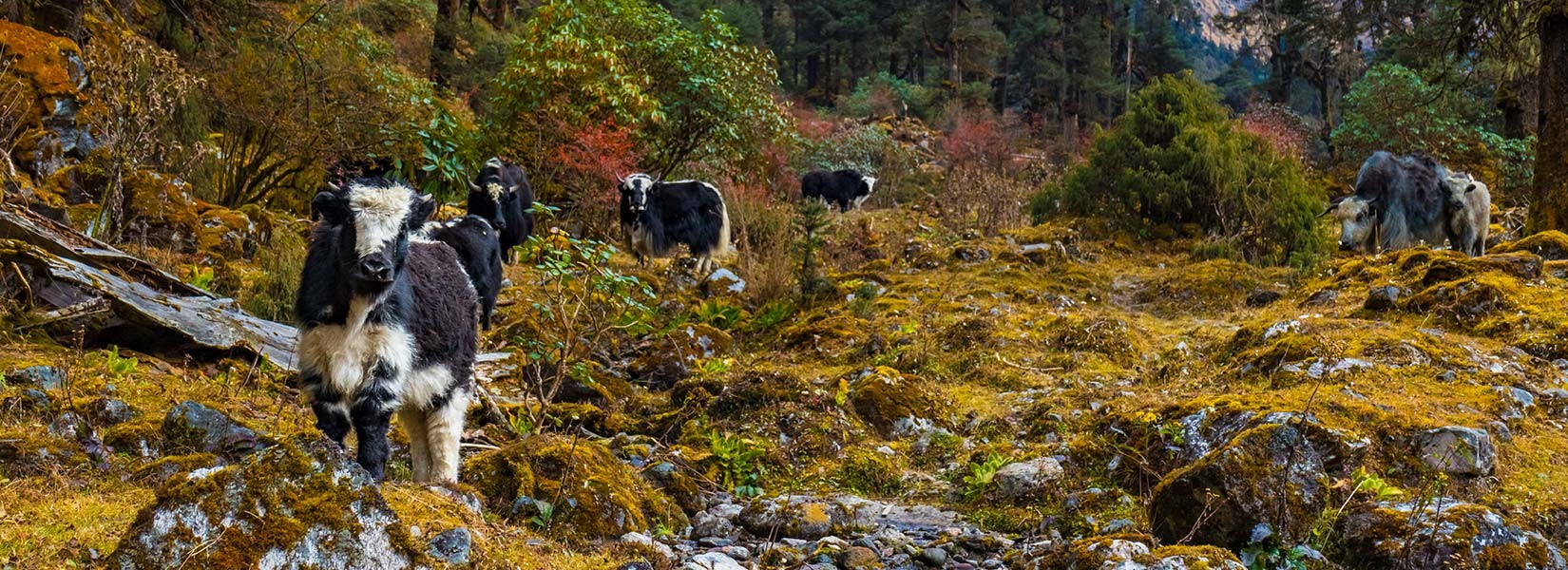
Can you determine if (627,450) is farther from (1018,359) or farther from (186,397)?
(1018,359)

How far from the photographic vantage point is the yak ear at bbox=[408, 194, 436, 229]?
4.41 metres

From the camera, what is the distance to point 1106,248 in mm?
12914

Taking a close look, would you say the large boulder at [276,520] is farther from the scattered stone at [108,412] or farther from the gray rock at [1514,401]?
the gray rock at [1514,401]

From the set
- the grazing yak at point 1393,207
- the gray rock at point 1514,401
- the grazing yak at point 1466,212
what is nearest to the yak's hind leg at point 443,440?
the gray rock at point 1514,401

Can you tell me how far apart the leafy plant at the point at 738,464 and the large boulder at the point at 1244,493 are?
84.5 inches

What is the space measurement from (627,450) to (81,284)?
11.5 ft

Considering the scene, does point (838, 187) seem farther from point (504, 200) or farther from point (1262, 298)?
point (1262, 298)

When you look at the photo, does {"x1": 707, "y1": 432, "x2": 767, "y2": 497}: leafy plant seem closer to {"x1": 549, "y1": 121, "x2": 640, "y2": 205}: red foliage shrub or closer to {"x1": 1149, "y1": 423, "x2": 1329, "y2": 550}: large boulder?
{"x1": 1149, "y1": 423, "x2": 1329, "y2": 550}: large boulder

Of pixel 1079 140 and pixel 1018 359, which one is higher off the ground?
pixel 1018 359

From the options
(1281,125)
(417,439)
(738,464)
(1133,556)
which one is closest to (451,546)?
Result: (417,439)

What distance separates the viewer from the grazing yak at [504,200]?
11.5 m

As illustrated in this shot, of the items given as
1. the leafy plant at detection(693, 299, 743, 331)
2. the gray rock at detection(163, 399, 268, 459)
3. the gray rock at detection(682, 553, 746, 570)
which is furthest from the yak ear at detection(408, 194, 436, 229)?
the leafy plant at detection(693, 299, 743, 331)

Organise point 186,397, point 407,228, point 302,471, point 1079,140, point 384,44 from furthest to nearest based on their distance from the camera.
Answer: point 1079,140
point 384,44
point 186,397
point 407,228
point 302,471

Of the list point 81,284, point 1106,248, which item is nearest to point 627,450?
point 81,284
